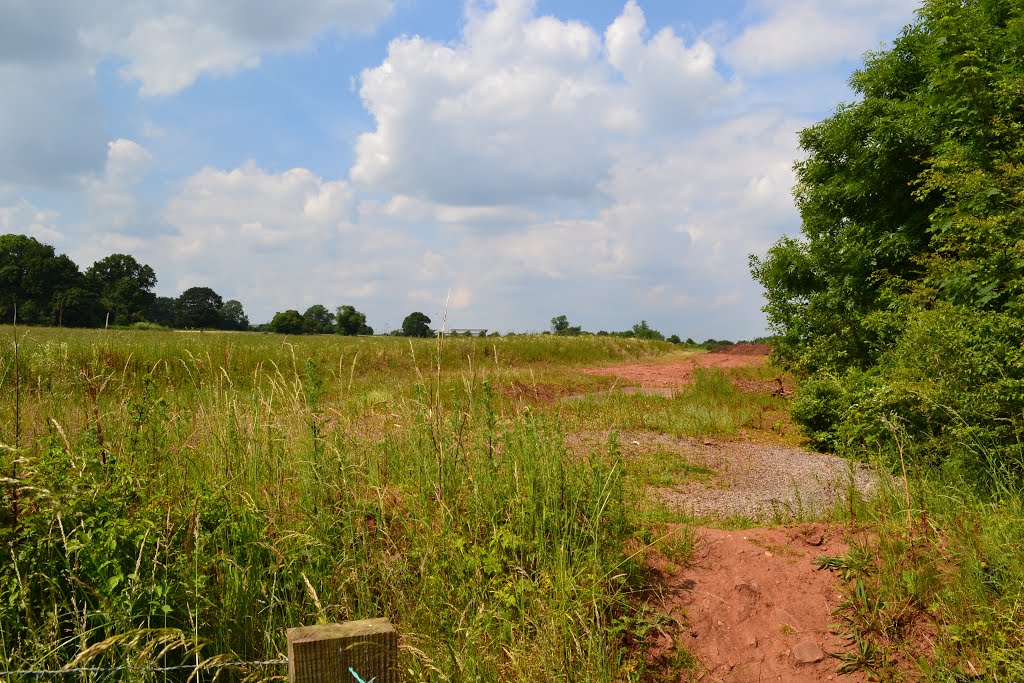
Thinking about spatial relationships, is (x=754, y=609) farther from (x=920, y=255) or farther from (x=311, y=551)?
(x=920, y=255)

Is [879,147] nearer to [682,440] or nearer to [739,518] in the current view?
[682,440]

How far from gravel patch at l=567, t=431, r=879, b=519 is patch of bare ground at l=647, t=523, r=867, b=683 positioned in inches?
32.6

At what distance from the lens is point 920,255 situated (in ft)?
26.3

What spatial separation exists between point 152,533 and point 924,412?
23.1ft

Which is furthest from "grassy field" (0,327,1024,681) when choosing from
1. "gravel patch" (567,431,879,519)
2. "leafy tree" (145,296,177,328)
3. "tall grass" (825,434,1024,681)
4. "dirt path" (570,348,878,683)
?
"leafy tree" (145,296,177,328)

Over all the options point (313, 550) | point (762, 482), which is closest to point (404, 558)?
point (313, 550)

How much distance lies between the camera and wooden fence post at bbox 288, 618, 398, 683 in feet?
7.00

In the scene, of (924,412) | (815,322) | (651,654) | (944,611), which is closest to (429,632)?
(651,654)

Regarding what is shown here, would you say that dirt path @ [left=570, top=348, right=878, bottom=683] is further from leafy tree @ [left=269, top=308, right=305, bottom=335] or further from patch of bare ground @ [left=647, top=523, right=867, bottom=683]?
leafy tree @ [left=269, top=308, right=305, bottom=335]

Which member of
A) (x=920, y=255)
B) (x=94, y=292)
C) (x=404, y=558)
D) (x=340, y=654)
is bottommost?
(x=404, y=558)

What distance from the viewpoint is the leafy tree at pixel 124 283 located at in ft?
200

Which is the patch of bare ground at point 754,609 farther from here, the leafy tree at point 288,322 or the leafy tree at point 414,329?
the leafy tree at point 288,322

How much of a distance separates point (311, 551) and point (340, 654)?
1442mm

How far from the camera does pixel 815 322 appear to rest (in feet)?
33.2
